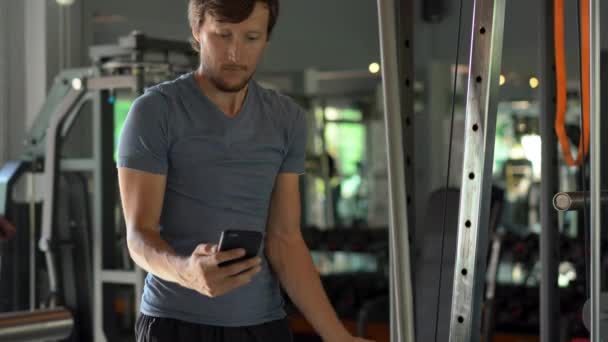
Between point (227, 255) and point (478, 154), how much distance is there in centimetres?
53

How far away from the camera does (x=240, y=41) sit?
1.73 m

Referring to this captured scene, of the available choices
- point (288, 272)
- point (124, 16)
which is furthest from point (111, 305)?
point (288, 272)

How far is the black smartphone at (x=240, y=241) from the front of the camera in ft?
4.84

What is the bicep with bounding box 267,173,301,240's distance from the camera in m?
1.91

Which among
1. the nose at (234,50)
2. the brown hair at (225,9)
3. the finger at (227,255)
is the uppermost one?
the brown hair at (225,9)

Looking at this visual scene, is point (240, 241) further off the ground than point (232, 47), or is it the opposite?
point (232, 47)

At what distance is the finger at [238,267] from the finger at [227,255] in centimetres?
2

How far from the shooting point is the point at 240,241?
1.50 metres

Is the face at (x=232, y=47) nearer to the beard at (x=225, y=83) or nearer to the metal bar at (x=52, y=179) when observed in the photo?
the beard at (x=225, y=83)

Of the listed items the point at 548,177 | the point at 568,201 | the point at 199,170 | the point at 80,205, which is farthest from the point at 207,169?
the point at 80,205

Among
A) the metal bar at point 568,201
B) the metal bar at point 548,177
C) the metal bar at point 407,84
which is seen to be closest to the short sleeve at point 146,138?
the metal bar at point 407,84

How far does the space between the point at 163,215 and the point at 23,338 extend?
0.47 metres

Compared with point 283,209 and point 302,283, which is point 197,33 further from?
point 302,283

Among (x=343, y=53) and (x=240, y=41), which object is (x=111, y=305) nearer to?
(x=240, y=41)
